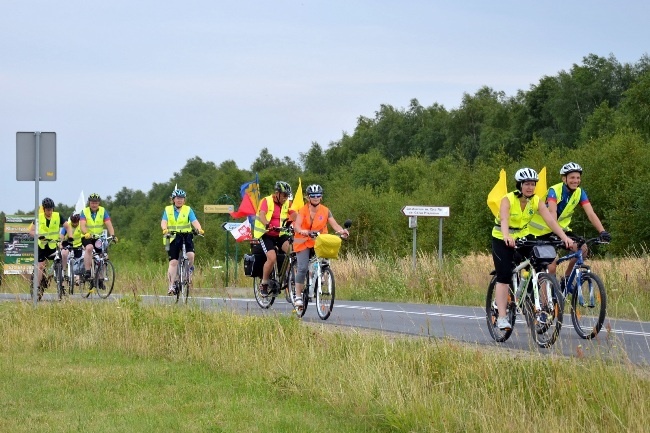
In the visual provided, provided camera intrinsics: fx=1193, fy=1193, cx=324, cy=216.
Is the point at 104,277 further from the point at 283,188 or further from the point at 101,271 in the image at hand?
the point at 283,188

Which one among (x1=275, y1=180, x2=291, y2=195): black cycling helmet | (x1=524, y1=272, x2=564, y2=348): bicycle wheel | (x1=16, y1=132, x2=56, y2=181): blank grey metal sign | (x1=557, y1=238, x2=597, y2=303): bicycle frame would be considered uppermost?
(x1=16, y1=132, x2=56, y2=181): blank grey metal sign

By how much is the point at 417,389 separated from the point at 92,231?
16402 millimetres

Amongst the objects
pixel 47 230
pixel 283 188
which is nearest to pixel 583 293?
pixel 283 188

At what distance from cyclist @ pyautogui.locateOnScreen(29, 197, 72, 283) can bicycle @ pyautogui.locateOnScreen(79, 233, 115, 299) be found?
0.78m

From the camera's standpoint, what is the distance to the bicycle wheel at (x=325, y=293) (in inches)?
664

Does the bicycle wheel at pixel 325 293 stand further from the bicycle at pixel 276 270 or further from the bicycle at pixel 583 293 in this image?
the bicycle at pixel 583 293

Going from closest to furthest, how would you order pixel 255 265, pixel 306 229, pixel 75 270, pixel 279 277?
pixel 306 229
pixel 279 277
pixel 255 265
pixel 75 270

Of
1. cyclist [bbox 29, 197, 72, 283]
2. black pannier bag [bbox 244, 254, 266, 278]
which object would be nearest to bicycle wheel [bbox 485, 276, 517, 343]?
black pannier bag [bbox 244, 254, 266, 278]

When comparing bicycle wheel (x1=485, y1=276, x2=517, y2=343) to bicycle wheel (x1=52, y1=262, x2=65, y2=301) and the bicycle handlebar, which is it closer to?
the bicycle handlebar

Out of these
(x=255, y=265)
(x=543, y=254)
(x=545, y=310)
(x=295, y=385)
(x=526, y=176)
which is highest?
(x=526, y=176)

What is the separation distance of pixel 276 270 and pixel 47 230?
703 cm

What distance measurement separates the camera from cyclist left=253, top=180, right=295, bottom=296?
18.8 metres

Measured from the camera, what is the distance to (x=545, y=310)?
1269 centimetres

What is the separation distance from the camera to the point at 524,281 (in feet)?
A: 43.0
